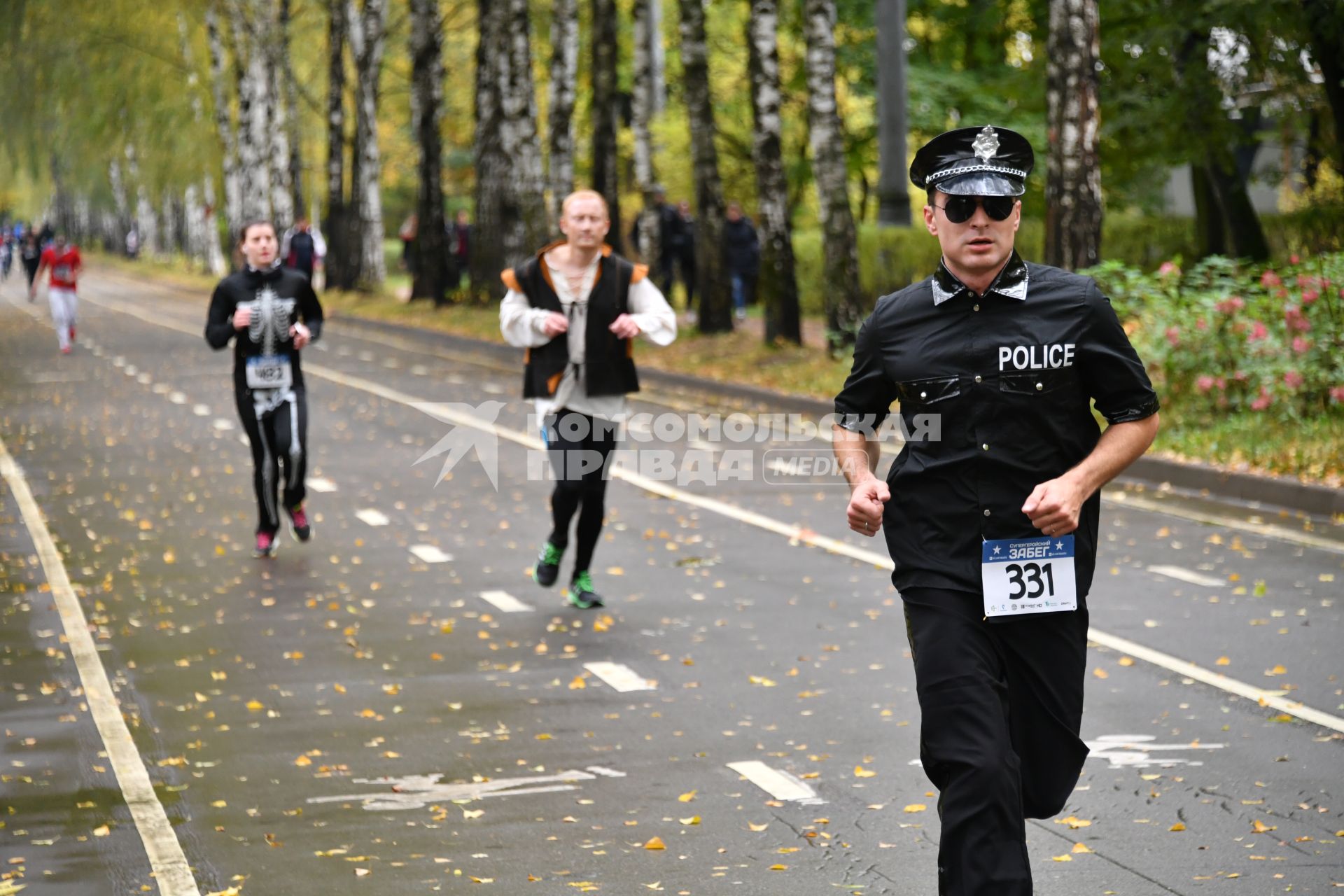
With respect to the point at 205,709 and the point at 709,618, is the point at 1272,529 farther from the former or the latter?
the point at 205,709

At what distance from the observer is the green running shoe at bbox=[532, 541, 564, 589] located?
10195mm

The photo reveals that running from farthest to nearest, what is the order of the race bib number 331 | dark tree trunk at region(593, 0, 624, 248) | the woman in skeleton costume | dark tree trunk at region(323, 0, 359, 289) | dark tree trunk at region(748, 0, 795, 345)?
dark tree trunk at region(323, 0, 359, 289)
dark tree trunk at region(593, 0, 624, 248)
dark tree trunk at region(748, 0, 795, 345)
the woman in skeleton costume
the race bib number 331

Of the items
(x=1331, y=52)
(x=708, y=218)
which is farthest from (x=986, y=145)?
(x=708, y=218)

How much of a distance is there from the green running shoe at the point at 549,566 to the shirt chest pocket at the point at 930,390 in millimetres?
5682

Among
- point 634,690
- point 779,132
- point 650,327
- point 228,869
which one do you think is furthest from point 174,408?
point 228,869

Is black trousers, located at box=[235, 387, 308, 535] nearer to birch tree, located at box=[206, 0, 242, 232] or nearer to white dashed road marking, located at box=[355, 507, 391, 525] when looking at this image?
white dashed road marking, located at box=[355, 507, 391, 525]

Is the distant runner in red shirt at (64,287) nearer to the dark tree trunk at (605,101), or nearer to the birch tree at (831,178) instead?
the dark tree trunk at (605,101)

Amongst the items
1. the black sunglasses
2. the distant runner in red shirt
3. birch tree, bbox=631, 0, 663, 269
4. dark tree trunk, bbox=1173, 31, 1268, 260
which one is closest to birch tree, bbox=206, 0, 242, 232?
the distant runner in red shirt

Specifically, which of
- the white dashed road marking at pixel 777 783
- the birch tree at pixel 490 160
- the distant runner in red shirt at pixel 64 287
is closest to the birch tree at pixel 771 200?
the birch tree at pixel 490 160

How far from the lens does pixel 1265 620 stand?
9.48 m

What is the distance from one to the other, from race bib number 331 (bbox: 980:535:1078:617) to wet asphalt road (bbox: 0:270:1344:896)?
138cm

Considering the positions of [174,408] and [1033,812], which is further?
[174,408]

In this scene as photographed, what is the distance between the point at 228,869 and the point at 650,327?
14.5ft

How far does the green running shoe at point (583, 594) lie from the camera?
1003 cm
